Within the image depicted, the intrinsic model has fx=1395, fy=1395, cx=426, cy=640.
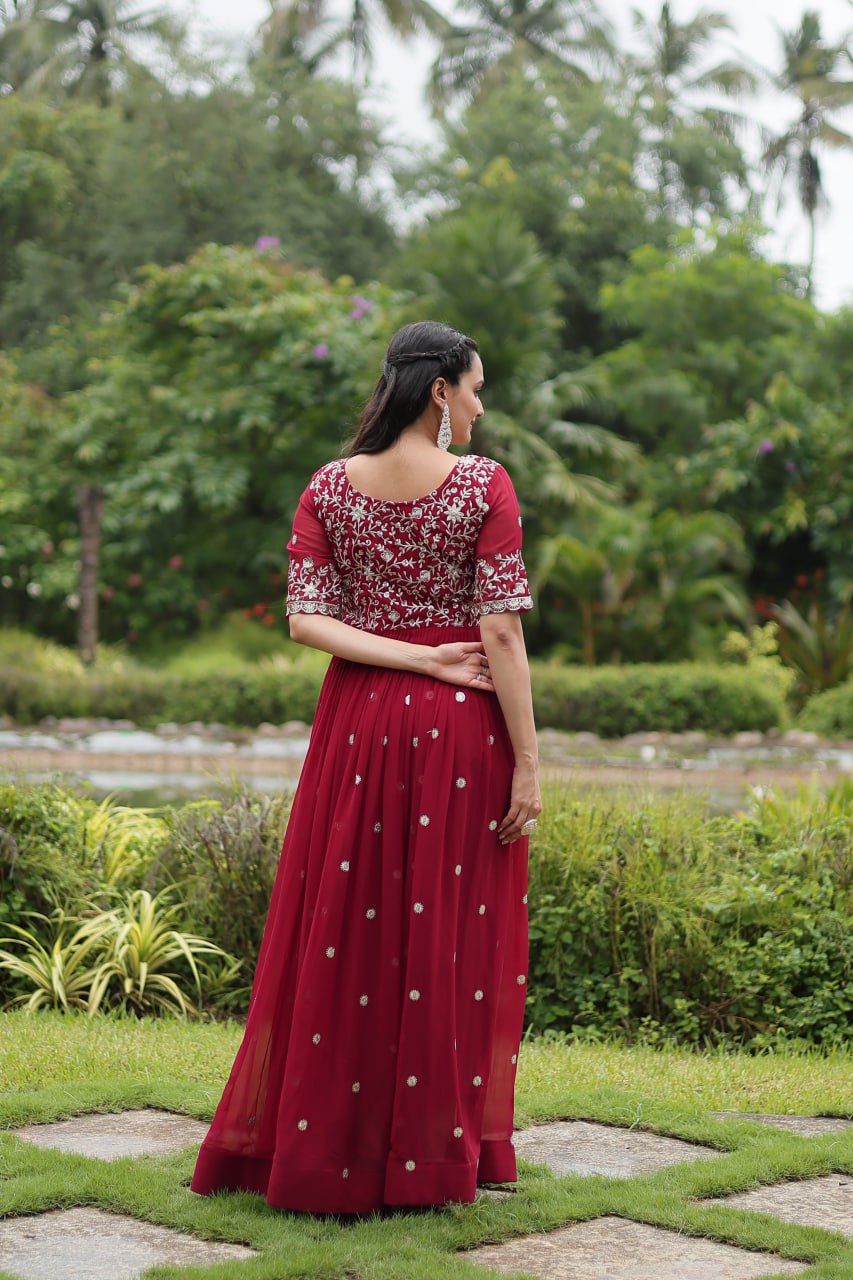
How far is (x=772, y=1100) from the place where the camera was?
12.3 ft

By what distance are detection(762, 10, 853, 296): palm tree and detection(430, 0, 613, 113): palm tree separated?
A: 13.3 feet

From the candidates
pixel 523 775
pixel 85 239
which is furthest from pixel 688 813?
pixel 85 239

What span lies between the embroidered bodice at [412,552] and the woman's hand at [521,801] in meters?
0.34

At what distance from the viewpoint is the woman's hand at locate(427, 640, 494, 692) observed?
9.44ft

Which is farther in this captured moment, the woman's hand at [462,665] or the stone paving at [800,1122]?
the stone paving at [800,1122]

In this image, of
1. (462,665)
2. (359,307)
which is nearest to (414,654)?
(462,665)

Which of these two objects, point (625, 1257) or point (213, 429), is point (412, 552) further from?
point (213, 429)

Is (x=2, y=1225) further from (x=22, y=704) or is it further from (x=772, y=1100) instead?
(x=22, y=704)

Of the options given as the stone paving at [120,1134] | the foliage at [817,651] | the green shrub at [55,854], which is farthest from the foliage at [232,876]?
the foliage at [817,651]

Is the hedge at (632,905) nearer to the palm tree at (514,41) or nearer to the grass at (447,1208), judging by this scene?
the grass at (447,1208)

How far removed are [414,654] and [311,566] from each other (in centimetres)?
32

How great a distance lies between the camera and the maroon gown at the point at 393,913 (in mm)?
2756

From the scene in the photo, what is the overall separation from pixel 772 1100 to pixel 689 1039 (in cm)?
96

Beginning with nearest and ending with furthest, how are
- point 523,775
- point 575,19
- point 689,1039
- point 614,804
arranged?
1. point 523,775
2. point 689,1039
3. point 614,804
4. point 575,19
